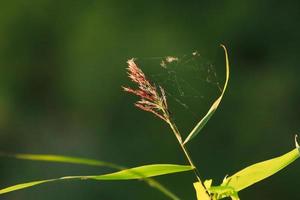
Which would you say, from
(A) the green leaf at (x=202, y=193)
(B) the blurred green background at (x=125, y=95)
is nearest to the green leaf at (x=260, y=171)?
(A) the green leaf at (x=202, y=193)

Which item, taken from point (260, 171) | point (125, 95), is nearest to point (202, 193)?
point (260, 171)

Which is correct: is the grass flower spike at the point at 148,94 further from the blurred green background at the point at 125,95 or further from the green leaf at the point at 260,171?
the blurred green background at the point at 125,95

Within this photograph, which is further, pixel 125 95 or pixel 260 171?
pixel 125 95

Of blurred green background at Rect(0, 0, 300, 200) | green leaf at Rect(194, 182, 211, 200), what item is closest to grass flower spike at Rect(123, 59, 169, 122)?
green leaf at Rect(194, 182, 211, 200)

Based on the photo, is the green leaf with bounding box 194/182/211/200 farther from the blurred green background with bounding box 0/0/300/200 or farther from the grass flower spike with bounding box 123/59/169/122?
the blurred green background with bounding box 0/0/300/200

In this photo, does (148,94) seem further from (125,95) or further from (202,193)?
(125,95)

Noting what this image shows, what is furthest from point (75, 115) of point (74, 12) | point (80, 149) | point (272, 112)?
point (272, 112)
